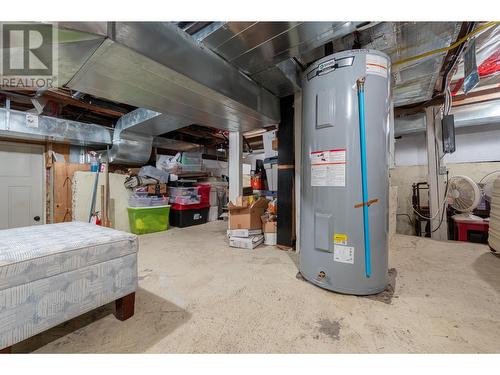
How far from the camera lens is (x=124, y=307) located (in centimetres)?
131

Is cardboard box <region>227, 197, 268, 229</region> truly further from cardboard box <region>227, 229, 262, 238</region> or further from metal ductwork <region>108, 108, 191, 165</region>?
metal ductwork <region>108, 108, 191, 165</region>

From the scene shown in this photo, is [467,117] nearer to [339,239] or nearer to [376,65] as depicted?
[376,65]

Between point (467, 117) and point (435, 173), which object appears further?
point (435, 173)

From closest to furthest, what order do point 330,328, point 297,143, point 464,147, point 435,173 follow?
point 330,328 → point 297,143 → point 435,173 → point 464,147

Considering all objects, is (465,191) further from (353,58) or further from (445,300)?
(353,58)

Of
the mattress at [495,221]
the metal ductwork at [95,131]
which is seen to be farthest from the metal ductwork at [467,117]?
the metal ductwork at [95,131]

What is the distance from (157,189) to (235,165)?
186 centimetres

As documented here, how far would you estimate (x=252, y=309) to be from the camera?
4.66 ft

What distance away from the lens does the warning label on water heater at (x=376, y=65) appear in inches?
59.2

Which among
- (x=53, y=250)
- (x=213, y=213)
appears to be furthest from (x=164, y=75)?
(x=213, y=213)

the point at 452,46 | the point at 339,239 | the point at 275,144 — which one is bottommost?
the point at 339,239

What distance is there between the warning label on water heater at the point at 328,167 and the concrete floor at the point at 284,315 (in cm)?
88

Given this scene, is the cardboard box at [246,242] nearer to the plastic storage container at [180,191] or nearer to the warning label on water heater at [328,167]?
the warning label on water heater at [328,167]

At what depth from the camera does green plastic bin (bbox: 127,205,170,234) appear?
11.9ft
